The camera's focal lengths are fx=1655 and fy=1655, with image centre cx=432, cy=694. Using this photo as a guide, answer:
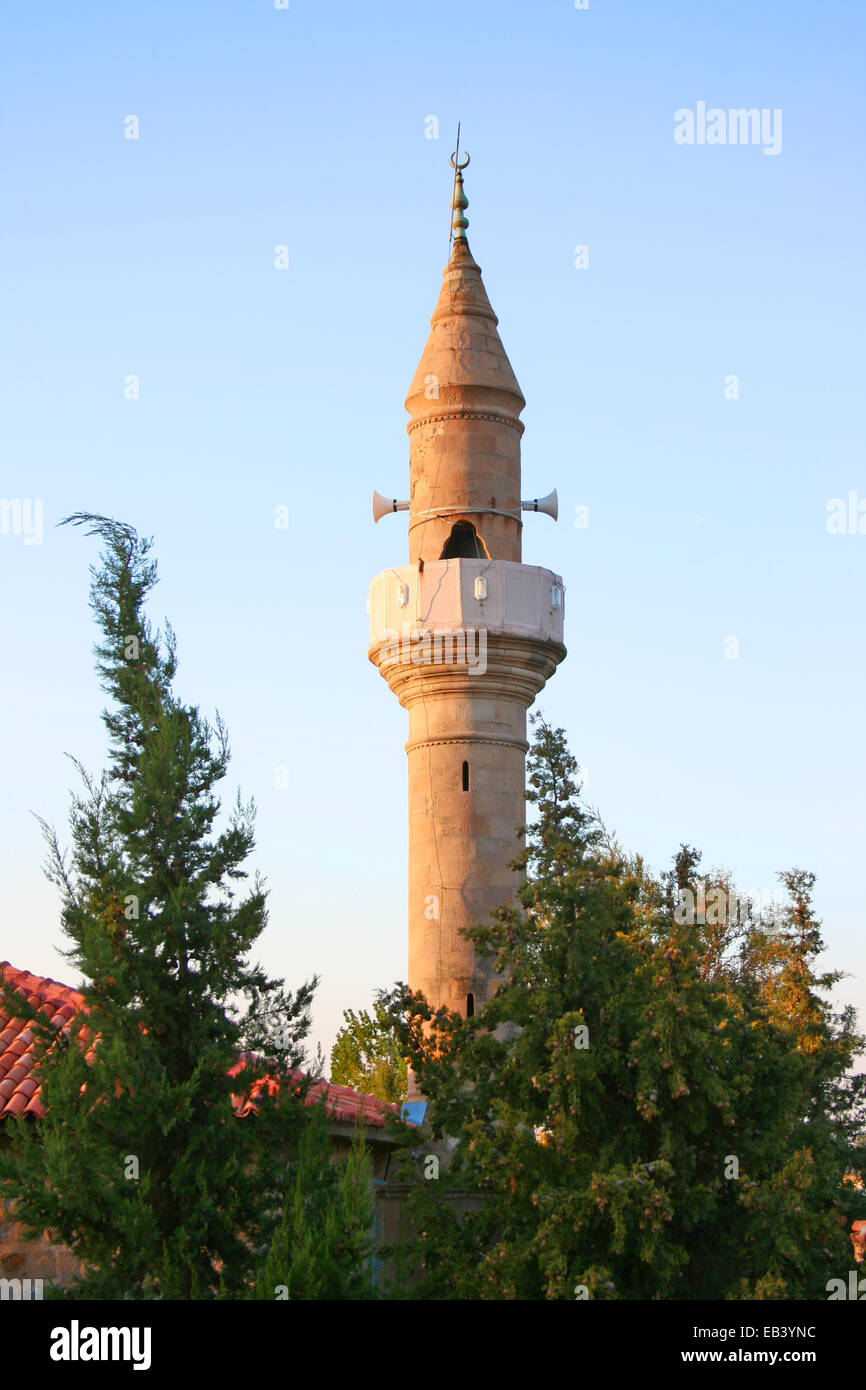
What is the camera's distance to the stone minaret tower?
24.0 m

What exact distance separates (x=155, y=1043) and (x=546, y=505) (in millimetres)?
14465

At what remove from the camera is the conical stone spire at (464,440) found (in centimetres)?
2580

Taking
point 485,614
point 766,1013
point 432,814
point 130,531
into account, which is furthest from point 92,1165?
point 485,614

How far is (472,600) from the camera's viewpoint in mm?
25125

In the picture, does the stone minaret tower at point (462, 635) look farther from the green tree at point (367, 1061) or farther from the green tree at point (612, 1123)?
the green tree at point (367, 1061)

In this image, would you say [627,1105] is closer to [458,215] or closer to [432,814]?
[432,814]

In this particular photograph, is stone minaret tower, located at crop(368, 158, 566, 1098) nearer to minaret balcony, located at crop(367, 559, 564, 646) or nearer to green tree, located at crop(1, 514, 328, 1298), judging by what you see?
minaret balcony, located at crop(367, 559, 564, 646)

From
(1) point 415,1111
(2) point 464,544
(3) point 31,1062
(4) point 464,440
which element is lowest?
(1) point 415,1111

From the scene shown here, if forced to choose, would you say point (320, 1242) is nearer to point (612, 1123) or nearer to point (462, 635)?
point (612, 1123)

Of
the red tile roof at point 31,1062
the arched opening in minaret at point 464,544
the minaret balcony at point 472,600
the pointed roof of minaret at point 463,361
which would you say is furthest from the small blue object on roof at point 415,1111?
the pointed roof of minaret at point 463,361

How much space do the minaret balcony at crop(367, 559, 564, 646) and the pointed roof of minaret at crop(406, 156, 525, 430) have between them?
2.65m

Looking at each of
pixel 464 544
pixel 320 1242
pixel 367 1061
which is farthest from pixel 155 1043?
pixel 367 1061

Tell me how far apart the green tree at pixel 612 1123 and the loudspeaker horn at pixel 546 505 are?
29.7ft

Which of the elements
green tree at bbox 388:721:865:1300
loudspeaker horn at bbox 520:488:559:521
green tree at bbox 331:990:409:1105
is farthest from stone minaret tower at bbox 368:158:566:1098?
green tree at bbox 331:990:409:1105
